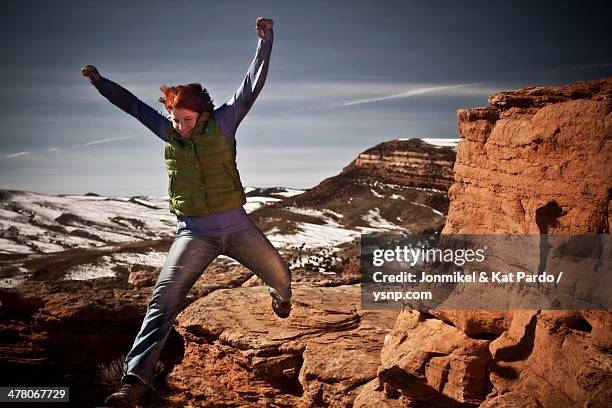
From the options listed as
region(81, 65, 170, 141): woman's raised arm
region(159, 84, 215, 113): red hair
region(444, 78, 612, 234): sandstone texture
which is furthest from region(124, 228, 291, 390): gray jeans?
region(444, 78, 612, 234): sandstone texture

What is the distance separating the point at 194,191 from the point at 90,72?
61.8 inches

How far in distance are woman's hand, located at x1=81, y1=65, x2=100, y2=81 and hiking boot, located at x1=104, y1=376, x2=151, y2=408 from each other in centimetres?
287

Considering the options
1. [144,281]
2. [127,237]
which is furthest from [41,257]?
[144,281]

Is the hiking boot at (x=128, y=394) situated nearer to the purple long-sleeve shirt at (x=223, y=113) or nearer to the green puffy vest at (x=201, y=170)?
the purple long-sleeve shirt at (x=223, y=113)

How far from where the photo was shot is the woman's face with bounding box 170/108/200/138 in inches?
178

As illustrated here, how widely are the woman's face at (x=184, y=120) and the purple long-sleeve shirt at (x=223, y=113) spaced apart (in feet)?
0.70

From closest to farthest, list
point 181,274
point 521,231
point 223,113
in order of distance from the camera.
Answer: point 181,274 → point 223,113 → point 521,231

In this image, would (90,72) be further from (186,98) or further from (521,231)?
(521,231)

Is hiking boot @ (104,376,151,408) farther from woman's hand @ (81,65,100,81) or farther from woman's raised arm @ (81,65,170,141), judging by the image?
woman's hand @ (81,65,100,81)

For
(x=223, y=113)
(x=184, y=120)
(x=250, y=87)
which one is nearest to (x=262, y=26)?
(x=250, y=87)

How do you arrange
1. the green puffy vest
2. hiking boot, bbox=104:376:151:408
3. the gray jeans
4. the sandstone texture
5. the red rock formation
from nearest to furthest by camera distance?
hiking boot, bbox=104:376:151:408 → the gray jeans → the green puffy vest → the red rock formation → the sandstone texture

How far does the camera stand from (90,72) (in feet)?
15.3

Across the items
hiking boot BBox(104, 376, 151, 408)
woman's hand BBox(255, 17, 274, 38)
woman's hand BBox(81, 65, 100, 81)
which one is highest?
woman's hand BBox(255, 17, 274, 38)

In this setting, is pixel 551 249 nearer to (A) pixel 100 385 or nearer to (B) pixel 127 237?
(A) pixel 100 385
